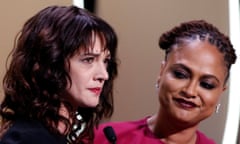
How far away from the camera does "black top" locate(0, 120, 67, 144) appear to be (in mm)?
771

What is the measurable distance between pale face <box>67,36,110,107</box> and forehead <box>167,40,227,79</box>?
193 mm

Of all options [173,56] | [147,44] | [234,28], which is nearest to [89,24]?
[173,56]

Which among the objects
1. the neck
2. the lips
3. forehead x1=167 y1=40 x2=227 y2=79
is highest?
forehead x1=167 y1=40 x2=227 y2=79

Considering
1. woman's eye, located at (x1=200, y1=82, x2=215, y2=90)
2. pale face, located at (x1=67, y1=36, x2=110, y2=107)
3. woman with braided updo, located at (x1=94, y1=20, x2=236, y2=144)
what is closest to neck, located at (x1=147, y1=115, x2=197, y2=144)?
woman with braided updo, located at (x1=94, y1=20, x2=236, y2=144)

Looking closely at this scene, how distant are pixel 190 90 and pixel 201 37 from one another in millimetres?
124

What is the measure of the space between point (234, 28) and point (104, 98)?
0.41 metres

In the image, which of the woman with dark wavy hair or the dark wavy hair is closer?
the woman with dark wavy hair

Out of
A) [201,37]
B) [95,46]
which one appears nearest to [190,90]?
[201,37]

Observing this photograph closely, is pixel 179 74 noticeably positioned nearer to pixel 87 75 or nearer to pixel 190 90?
pixel 190 90

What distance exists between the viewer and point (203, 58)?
94 centimetres

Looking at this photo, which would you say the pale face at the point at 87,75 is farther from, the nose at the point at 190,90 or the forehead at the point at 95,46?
the nose at the point at 190,90

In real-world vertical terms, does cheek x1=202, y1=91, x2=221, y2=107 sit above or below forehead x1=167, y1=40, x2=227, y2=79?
below

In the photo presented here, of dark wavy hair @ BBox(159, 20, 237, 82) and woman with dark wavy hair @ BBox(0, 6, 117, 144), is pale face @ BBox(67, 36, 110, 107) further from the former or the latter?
dark wavy hair @ BBox(159, 20, 237, 82)

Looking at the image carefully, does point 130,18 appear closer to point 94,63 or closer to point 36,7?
point 36,7
